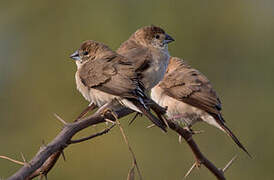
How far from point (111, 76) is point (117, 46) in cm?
726

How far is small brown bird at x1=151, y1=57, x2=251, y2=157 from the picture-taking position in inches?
274

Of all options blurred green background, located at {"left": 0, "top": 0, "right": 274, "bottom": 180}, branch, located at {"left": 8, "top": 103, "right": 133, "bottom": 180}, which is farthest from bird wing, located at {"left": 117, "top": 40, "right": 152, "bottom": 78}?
blurred green background, located at {"left": 0, "top": 0, "right": 274, "bottom": 180}

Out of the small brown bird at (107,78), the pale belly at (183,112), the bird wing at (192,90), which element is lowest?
the pale belly at (183,112)

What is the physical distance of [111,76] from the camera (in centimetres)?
485

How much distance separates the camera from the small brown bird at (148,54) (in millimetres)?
5387

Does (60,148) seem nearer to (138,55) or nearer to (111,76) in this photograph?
(111,76)

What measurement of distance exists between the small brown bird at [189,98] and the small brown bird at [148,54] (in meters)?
0.97

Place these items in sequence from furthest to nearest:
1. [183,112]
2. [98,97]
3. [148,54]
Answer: [183,112] → [148,54] → [98,97]

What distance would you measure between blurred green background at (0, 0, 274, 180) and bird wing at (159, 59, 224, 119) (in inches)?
112

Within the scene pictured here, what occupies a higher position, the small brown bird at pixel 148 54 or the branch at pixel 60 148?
the branch at pixel 60 148

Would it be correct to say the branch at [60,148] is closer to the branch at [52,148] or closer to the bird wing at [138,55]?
the branch at [52,148]

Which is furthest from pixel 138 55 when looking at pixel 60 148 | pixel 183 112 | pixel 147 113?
pixel 60 148

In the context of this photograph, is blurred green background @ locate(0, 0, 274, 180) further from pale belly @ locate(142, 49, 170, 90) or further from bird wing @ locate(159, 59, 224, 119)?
pale belly @ locate(142, 49, 170, 90)

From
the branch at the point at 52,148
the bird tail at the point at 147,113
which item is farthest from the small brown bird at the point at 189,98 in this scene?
Answer: the branch at the point at 52,148
